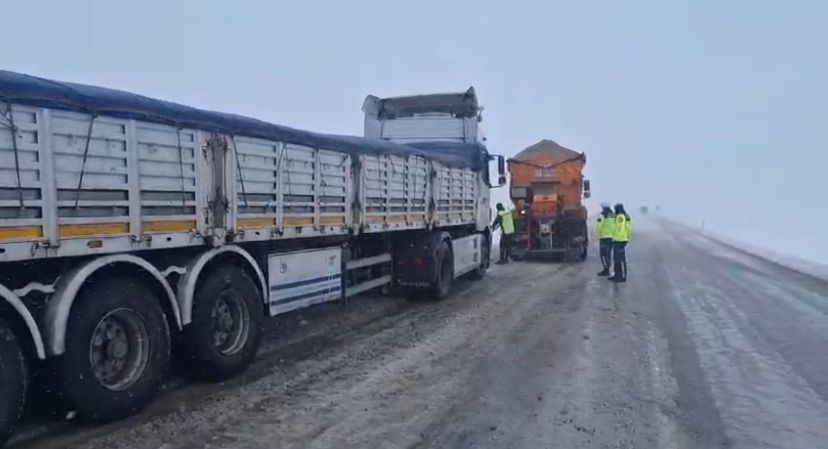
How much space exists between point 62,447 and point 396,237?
23.1 ft

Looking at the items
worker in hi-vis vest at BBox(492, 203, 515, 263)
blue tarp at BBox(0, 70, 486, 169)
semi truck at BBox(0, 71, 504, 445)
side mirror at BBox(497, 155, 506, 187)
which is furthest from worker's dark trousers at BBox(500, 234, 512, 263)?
blue tarp at BBox(0, 70, 486, 169)

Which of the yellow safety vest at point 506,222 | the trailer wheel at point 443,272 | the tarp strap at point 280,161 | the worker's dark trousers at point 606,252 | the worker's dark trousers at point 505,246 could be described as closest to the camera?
the tarp strap at point 280,161

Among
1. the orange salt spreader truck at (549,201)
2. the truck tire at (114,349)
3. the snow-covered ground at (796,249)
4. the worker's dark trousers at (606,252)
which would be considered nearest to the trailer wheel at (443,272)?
the worker's dark trousers at (606,252)

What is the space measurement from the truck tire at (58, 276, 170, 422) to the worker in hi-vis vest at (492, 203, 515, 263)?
1400cm

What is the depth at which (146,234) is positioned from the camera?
5098mm

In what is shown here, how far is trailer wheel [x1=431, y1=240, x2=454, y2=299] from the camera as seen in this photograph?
11.3 meters

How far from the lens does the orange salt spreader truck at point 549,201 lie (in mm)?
19484

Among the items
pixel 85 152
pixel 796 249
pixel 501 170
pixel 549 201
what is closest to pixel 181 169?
pixel 85 152

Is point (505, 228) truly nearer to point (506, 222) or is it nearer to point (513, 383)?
point (506, 222)

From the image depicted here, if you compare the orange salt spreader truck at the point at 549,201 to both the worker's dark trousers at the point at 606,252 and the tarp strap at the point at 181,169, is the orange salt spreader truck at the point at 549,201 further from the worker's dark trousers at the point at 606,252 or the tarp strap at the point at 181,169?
the tarp strap at the point at 181,169

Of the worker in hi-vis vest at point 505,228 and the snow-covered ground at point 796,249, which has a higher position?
the worker in hi-vis vest at point 505,228

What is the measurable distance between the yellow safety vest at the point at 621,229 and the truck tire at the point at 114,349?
10877 millimetres

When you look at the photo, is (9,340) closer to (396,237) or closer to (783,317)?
(396,237)

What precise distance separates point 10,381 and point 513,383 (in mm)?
3948
